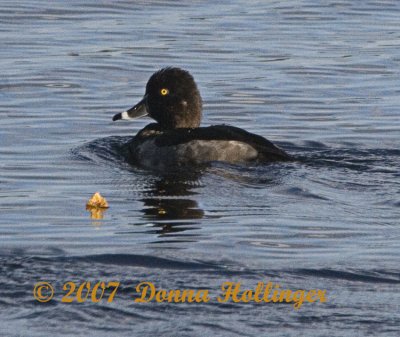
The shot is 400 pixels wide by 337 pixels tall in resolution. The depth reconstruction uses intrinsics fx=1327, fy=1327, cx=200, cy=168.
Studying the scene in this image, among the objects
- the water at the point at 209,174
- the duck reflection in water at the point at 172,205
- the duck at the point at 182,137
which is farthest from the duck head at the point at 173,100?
the duck reflection in water at the point at 172,205

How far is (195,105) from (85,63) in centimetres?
472

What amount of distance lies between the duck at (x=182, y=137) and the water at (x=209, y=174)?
0.23m

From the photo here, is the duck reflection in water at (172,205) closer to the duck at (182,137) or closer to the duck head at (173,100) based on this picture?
the duck at (182,137)

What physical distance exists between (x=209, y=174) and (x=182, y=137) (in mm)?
839

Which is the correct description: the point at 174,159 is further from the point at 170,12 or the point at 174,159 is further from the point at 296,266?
the point at 170,12

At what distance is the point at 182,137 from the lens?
13.1 m

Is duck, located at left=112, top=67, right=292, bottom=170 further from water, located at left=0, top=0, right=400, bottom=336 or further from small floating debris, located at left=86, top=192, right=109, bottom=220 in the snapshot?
small floating debris, located at left=86, top=192, right=109, bottom=220

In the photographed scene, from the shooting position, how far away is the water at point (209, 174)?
7711 mm

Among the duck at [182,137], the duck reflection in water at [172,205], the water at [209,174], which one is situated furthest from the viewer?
the duck at [182,137]

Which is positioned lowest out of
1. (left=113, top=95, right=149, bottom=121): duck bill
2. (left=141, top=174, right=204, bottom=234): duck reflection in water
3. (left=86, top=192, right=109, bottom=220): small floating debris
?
(left=141, top=174, right=204, bottom=234): duck reflection in water

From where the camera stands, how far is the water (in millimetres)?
7711

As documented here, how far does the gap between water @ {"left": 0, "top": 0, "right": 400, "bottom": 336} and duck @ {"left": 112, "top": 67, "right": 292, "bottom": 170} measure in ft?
0.77

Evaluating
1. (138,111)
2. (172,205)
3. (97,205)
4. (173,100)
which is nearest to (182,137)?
(173,100)

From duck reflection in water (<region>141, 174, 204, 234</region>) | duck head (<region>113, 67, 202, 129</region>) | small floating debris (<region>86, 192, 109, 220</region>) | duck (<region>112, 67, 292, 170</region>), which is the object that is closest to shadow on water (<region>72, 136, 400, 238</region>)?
duck reflection in water (<region>141, 174, 204, 234</region>)
